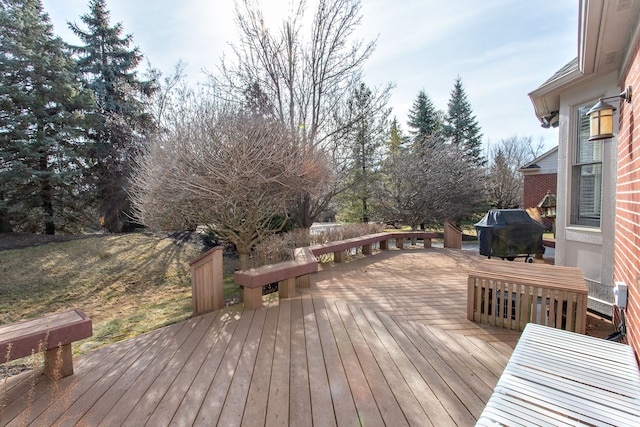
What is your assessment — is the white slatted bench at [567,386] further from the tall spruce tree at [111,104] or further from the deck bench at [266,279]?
the tall spruce tree at [111,104]

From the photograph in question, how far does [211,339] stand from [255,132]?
396cm

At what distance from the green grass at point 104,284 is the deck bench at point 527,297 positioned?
4.14 metres

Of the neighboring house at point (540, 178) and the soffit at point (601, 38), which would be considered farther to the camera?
the neighboring house at point (540, 178)

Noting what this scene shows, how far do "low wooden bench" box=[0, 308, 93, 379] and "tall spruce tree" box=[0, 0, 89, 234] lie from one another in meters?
9.71

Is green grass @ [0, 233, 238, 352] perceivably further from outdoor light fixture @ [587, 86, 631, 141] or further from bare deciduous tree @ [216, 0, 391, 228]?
outdoor light fixture @ [587, 86, 631, 141]

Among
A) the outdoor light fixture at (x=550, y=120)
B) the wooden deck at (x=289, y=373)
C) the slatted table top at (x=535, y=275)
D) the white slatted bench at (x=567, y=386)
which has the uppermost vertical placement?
the outdoor light fixture at (x=550, y=120)

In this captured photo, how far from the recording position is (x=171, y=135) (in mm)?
5883

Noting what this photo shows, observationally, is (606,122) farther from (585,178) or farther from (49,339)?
(49,339)

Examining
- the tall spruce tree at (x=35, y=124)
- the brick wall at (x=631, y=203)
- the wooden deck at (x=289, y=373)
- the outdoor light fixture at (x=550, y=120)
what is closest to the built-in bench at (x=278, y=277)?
the wooden deck at (x=289, y=373)

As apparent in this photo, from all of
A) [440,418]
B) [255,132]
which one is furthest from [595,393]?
[255,132]

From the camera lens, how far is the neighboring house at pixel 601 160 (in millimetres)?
2270

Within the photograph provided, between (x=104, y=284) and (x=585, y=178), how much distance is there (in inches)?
368

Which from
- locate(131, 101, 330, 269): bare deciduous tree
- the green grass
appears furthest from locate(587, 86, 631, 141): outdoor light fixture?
the green grass

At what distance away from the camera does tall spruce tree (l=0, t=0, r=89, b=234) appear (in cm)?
923
